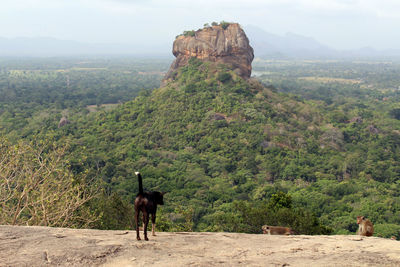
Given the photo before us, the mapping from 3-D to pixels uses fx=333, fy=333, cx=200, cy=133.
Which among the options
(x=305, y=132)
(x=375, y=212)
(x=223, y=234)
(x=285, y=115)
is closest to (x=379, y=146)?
(x=305, y=132)

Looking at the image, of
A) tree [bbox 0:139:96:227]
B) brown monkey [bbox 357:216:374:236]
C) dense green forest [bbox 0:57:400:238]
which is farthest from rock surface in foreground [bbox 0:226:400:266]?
dense green forest [bbox 0:57:400:238]

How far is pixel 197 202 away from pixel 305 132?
26255mm

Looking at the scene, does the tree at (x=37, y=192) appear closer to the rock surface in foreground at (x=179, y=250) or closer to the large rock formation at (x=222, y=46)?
the rock surface in foreground at (x=179, y=250)

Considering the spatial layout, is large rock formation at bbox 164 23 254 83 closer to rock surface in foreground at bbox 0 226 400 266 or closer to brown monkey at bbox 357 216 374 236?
brown monkey at bbox 357 216 374 236

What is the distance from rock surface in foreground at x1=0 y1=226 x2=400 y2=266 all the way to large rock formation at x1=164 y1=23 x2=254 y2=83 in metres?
52.6

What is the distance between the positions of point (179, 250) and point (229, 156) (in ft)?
123

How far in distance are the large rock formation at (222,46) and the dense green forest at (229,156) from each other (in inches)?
74.8

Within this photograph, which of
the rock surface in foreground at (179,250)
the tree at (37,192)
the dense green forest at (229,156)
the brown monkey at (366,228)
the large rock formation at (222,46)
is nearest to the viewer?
the rock surface in foreground at (179,250)

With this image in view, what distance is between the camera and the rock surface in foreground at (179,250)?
21.6 feet

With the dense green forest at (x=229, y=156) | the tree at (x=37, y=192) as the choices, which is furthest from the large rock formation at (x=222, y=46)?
the tree at (x=37, y=192)

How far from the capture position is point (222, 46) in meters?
58.2

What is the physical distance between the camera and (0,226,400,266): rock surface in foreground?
6578 mm

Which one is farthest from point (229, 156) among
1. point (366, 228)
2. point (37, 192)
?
point (366, 228)

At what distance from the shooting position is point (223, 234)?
8992 mm
